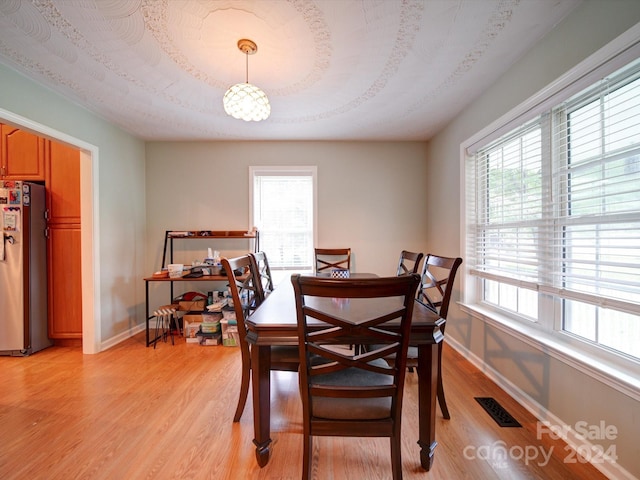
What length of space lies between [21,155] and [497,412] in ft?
16.5

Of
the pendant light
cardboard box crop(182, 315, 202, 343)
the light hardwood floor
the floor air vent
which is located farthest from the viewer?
cardboard box crop(182, 315, 202, 343)

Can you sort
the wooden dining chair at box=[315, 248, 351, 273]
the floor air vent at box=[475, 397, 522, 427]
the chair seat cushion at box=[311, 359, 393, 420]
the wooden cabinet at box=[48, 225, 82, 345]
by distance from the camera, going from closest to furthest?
the chair seat cushion at box=[311, 359, 393, 420] → the floor air vent at box=[475, 397, 522, 427] → the wooden cabinet at box=[48, 225, 82, 345] → the wooden dining chair at box=[315, 248, 351, 273]

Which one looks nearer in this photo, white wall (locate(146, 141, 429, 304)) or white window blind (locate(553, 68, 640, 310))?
white window blind (locate(553, 68, 640, 310))

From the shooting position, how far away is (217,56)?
1784 mm

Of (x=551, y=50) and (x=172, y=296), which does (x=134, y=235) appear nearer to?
(x=172, y=296)

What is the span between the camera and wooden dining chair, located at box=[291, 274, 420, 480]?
867mm

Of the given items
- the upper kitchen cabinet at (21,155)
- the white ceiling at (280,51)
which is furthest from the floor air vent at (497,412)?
the upper kitchen cabinet at (21,155)

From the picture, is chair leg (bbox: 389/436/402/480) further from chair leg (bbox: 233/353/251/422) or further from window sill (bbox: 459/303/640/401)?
window sill (bbox: 459/303/640/401)

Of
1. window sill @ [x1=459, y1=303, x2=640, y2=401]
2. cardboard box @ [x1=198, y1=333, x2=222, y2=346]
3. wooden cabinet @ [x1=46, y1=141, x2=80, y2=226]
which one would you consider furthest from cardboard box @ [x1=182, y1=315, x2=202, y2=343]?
window sill @ [x1=459, y1=303, x2=640, y2=401]

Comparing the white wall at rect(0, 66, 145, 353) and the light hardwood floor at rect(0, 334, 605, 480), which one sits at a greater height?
the white wall at rect(0, 66, 145, 353)

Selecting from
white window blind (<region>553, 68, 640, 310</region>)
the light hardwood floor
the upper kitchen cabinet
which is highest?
the upper kitchen cabinet

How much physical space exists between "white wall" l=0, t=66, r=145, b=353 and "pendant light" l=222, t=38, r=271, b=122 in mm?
1772

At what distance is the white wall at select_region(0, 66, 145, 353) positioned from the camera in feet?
6.86

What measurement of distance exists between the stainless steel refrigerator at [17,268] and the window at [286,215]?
2275 millimetres
